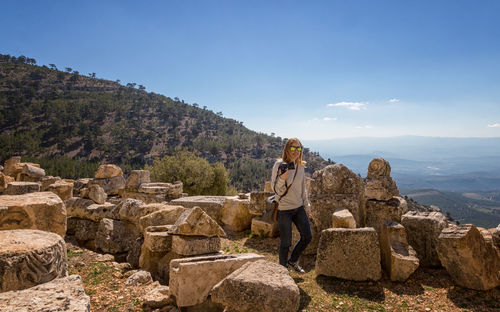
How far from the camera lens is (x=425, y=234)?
516cm

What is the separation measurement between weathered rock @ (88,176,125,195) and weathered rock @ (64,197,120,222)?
2.55 meters

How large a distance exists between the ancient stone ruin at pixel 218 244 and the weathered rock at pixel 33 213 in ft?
0.04

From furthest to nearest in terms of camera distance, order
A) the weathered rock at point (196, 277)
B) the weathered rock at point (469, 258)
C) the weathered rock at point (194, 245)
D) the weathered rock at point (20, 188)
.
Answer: the weathered rock at point (20, 188), the weathered rock at point (194, 245), the weathered rock at point (469, 258), the weathered rock at point (196, 277)

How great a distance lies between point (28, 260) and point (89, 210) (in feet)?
16.7

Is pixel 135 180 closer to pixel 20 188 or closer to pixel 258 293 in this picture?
pixel 20 188

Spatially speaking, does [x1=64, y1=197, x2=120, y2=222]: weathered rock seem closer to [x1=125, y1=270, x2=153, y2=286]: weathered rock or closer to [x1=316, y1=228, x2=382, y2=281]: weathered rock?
[x1=125, y1=270, x2=153, y2=286]: weathered rock

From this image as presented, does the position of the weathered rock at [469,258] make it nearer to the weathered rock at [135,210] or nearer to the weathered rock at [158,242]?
the weathered rock at [158,242]

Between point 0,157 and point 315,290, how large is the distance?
5298cm

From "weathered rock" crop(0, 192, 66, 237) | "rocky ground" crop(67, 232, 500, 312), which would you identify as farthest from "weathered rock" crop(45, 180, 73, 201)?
"weathered rock" crop(0, 192, 66, 237)

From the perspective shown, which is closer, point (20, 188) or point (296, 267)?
point (296, 267)

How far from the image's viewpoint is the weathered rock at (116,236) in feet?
20.0

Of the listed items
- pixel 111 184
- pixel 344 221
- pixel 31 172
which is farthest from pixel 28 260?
pixel 31 172


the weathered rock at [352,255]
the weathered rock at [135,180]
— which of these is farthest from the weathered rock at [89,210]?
the weathered rock at [352,255]

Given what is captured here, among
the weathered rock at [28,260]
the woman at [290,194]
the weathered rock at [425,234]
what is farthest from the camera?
the weathered rock at [425,234]
